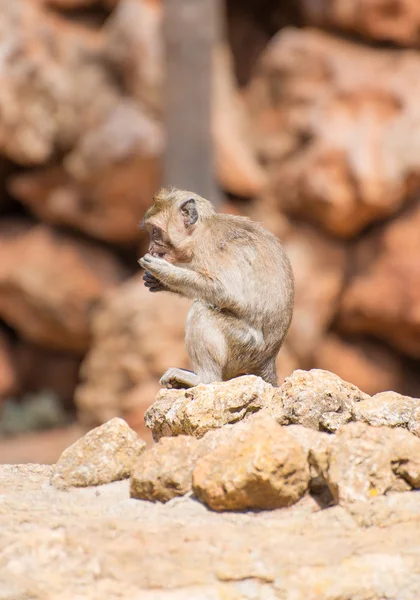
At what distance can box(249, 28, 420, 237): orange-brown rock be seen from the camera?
12219 millimetres

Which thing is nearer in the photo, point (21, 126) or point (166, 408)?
point (166, 408)

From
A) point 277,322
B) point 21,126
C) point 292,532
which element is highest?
point 21,126

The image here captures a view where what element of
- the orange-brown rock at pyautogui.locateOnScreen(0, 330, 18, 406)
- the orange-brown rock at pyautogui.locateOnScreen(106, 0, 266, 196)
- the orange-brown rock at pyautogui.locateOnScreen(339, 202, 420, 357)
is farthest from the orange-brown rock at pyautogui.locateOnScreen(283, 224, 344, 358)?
the orange-brown rock at pyautogui.locateOnScreen(0, 330, 18, 406)

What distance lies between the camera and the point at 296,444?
413 cm

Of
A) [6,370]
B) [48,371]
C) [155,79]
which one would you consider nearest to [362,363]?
[155,79]

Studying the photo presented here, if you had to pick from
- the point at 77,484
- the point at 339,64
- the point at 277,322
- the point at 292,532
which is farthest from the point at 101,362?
the point at 292,532

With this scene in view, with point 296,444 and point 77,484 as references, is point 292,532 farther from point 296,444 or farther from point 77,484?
point 77,484

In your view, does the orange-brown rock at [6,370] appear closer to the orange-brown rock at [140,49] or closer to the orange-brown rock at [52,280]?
the orange-brown rock at [52,280]

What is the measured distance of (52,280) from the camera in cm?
1431

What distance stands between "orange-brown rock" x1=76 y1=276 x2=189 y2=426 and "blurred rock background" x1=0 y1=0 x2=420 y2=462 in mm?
29

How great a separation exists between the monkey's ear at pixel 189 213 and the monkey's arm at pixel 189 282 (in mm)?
352

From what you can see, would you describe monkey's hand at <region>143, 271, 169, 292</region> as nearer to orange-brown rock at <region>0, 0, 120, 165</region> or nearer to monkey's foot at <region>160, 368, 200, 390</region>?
monkey's foot at <region>160, 368, 200, 390</region>

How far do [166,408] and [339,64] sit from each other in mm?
9223

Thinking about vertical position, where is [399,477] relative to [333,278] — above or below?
below
